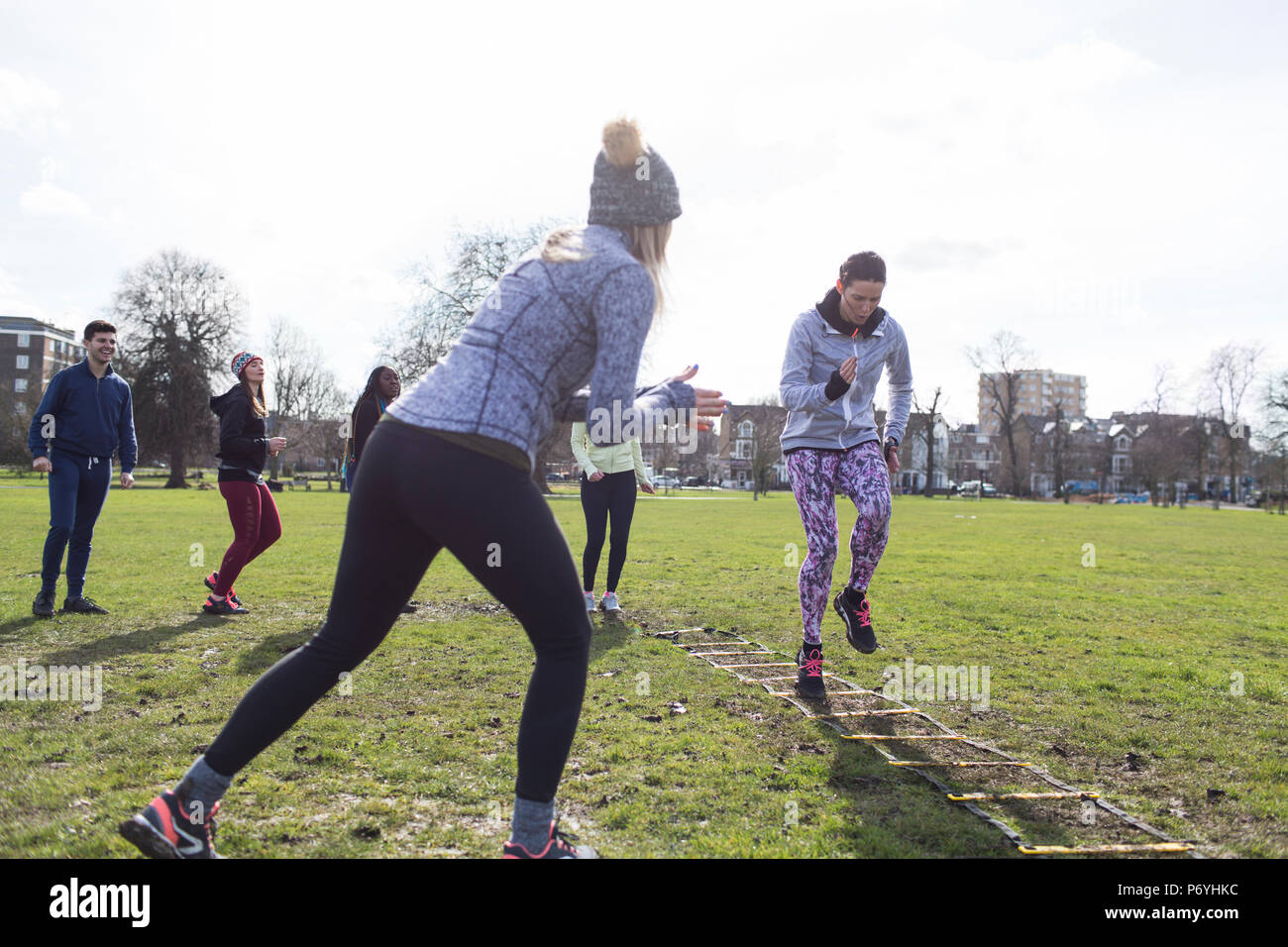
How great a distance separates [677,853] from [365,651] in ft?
3.81

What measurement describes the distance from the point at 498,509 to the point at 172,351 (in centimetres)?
4915

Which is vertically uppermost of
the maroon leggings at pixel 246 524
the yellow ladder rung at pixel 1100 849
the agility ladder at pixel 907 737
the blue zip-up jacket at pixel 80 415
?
the blue zip-up jacket at pixel 80 415

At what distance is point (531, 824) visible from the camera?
2318mm

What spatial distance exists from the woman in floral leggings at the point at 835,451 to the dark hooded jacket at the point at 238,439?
15.2 feet

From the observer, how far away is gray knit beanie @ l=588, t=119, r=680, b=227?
2.49 meters

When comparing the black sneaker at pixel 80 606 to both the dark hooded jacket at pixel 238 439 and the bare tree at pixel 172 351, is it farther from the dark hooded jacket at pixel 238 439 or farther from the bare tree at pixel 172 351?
the bare tree at pixel 172 351

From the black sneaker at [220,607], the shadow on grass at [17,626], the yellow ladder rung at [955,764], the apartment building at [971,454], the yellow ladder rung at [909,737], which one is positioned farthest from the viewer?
the apartment building at [971,454]

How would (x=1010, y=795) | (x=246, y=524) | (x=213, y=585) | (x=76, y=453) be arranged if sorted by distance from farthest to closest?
(x=213, y=585)
(x=246, y=524)
(x=76, y=453)
(x=1010, y=795)

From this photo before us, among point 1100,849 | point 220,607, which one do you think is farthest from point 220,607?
point 1100,849

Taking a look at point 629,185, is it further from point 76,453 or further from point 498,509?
point 76,453

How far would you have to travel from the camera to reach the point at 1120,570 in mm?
11844

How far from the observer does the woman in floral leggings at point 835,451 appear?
465 centimetres

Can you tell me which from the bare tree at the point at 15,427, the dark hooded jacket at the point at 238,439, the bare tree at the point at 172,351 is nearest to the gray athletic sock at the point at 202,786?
the dark hooded jacket at the point at 238,439
